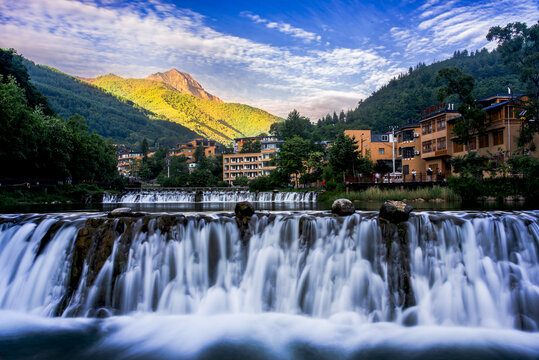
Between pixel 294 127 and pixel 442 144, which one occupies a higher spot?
pixel 294 127

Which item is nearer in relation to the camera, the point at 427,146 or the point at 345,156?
the point at 345,156

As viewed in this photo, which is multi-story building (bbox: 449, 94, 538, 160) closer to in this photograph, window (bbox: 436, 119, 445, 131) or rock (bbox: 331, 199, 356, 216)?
window (bbox: 436, 119, 445, 131)

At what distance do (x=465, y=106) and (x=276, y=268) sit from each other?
140ft

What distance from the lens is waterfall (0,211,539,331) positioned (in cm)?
977

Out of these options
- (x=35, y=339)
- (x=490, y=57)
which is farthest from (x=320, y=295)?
(x=490, y=57)

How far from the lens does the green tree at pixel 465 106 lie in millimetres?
44375

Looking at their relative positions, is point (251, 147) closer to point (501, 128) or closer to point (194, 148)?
point (194, 148)

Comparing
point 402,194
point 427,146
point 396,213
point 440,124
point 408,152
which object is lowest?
point 402,194

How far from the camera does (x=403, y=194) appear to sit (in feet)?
122

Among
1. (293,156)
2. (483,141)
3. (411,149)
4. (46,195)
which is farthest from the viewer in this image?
(293,156)

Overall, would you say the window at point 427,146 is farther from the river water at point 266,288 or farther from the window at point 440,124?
the river water at point 266,288

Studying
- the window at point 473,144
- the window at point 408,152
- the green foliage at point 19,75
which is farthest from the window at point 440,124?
the green foliage at point 19,75

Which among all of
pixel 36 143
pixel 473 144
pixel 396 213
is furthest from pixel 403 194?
pixel 36 143

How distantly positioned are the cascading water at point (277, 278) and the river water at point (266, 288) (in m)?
0.03
